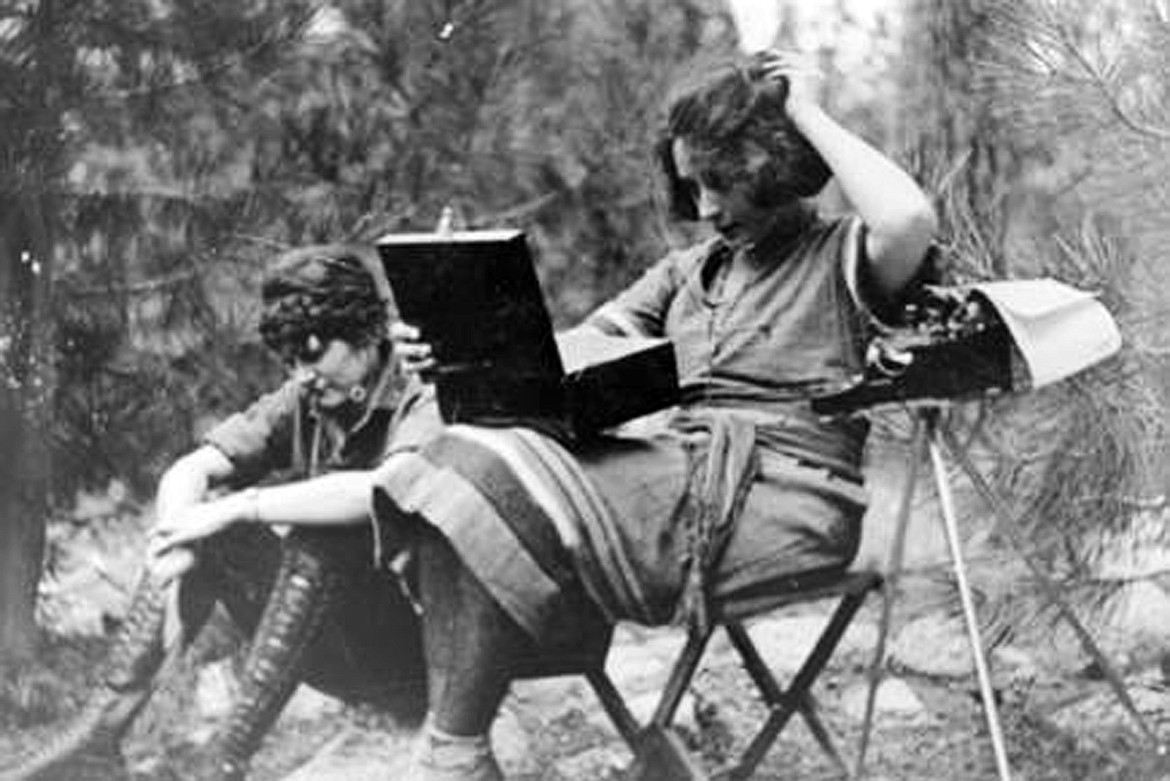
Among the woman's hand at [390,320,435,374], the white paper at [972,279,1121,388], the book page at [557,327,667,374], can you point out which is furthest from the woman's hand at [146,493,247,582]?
the white paper at [972,279,1121,388]

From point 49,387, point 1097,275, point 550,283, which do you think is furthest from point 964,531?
point 49,387

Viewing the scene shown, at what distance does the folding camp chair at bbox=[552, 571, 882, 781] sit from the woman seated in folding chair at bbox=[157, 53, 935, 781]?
4 cm

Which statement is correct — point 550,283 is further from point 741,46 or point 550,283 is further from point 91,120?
point 91,120

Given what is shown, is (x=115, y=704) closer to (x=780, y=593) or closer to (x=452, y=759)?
(x=452, y=759)

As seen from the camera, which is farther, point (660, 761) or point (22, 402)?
point (22, 402)

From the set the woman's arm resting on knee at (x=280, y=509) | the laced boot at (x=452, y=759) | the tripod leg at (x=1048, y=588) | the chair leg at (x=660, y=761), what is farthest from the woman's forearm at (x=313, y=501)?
the tripod leg at (x=1048, y=588)

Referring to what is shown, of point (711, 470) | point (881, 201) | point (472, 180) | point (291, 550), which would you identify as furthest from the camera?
point (472, 180)

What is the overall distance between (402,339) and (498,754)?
31.1 inches

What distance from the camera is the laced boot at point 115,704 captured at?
12.1ft

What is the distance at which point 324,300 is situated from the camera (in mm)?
3693

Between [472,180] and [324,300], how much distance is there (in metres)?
0.37

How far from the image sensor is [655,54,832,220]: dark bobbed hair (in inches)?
137

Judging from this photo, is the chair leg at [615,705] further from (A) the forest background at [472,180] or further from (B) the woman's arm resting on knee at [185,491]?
(B) the woman's arm resting on knee at [185,491]

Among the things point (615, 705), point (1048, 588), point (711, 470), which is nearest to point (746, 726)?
point (615, 705)
